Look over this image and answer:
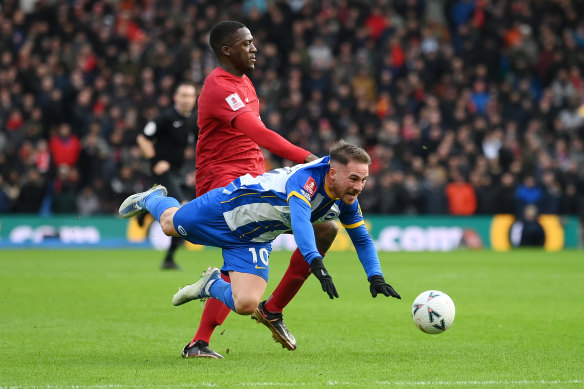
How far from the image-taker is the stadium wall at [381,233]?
67.5ft

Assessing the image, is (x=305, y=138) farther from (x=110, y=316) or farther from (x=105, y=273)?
(x=110, y=316)

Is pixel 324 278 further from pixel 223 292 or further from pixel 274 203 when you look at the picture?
pixel 223 292

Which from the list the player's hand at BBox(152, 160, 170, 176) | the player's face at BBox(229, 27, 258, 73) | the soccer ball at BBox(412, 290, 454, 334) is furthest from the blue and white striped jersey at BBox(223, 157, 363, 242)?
the player's hand at BBox(152, 160, 170, 176)

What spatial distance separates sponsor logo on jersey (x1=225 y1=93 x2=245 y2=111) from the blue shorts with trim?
645 millimetres

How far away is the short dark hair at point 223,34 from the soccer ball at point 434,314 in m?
2.50

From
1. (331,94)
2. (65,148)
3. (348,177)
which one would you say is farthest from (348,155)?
(331,94)

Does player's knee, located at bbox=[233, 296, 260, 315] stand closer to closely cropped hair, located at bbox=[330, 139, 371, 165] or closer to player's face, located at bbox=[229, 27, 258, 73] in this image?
closely cropped hair, located at bbox=[330, 139, 371, 165]

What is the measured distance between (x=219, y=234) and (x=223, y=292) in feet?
1.44

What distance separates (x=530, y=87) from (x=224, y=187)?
63.7ft

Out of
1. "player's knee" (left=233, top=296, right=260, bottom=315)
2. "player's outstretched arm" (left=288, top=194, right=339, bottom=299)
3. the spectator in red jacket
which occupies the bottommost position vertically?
the spectator in red jacket

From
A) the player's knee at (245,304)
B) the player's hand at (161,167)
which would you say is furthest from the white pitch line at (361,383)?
the player's hand at (161,167)

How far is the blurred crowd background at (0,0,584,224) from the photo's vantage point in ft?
68.7

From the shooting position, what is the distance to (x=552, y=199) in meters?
22.0

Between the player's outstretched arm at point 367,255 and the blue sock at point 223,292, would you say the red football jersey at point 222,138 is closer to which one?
the blue sock at point 223,292
